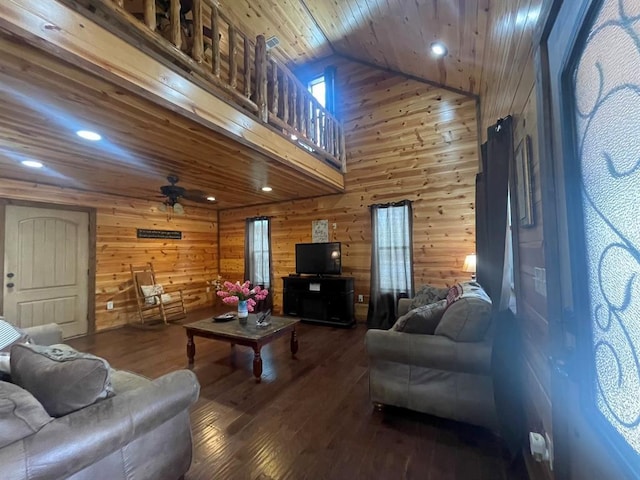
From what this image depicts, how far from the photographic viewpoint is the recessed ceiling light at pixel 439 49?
3.21 metres

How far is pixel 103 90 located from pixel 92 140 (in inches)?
41.6

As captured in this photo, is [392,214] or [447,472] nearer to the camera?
[447,472]

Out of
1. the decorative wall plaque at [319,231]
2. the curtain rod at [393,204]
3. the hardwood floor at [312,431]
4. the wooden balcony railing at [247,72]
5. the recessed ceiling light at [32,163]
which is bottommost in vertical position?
the hardwood floor at [312,431]

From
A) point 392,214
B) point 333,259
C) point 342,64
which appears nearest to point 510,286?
point 392,214

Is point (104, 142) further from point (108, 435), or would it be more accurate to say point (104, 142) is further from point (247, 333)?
point (108, 435)

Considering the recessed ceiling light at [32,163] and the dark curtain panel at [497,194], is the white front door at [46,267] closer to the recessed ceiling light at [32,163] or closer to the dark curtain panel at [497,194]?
the recessed ceiling light at [32,163]

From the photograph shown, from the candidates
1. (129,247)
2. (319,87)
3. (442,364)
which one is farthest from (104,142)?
(319,87)

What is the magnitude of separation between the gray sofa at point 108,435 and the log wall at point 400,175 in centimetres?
382

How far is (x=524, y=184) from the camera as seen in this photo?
5.17 ft

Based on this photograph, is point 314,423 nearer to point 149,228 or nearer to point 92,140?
point 92,140

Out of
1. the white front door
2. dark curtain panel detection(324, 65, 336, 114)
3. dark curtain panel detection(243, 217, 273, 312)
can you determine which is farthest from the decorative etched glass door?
the white front door

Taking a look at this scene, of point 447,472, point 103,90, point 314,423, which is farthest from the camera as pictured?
point 314,423

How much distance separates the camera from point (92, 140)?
106 inches

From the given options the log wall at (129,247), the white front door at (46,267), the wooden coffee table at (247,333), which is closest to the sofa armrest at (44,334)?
the wooden coffee table at (247,333)
